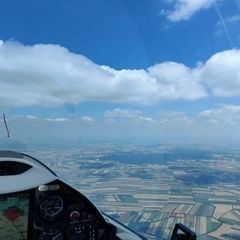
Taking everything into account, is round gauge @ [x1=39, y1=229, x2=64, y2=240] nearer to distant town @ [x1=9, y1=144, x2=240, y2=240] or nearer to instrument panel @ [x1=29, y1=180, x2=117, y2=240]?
instrument panel @ [x1=29, y1=180, x2=117, y2=240]

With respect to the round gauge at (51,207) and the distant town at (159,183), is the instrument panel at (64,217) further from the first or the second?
the distant town at (159,183)

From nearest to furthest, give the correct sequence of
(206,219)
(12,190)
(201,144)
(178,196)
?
1. (12,190)
2. (206,219)
3. (178,196)
4. (201,144)

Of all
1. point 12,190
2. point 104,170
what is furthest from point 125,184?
point 12,190

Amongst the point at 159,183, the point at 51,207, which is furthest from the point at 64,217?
the point at 159,183

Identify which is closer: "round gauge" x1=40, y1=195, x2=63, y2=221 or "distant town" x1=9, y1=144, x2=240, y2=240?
"round gauge" x1=40, y1=195, x2=63, y2=221

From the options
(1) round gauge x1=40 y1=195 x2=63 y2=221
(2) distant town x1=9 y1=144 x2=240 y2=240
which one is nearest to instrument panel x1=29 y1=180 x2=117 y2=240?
(1) round gauge x1=40 y1=195 x2=63 y2=221

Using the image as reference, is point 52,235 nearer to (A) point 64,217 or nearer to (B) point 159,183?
(A) point 64,217

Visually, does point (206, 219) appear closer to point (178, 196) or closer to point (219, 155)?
point (178, 196)
